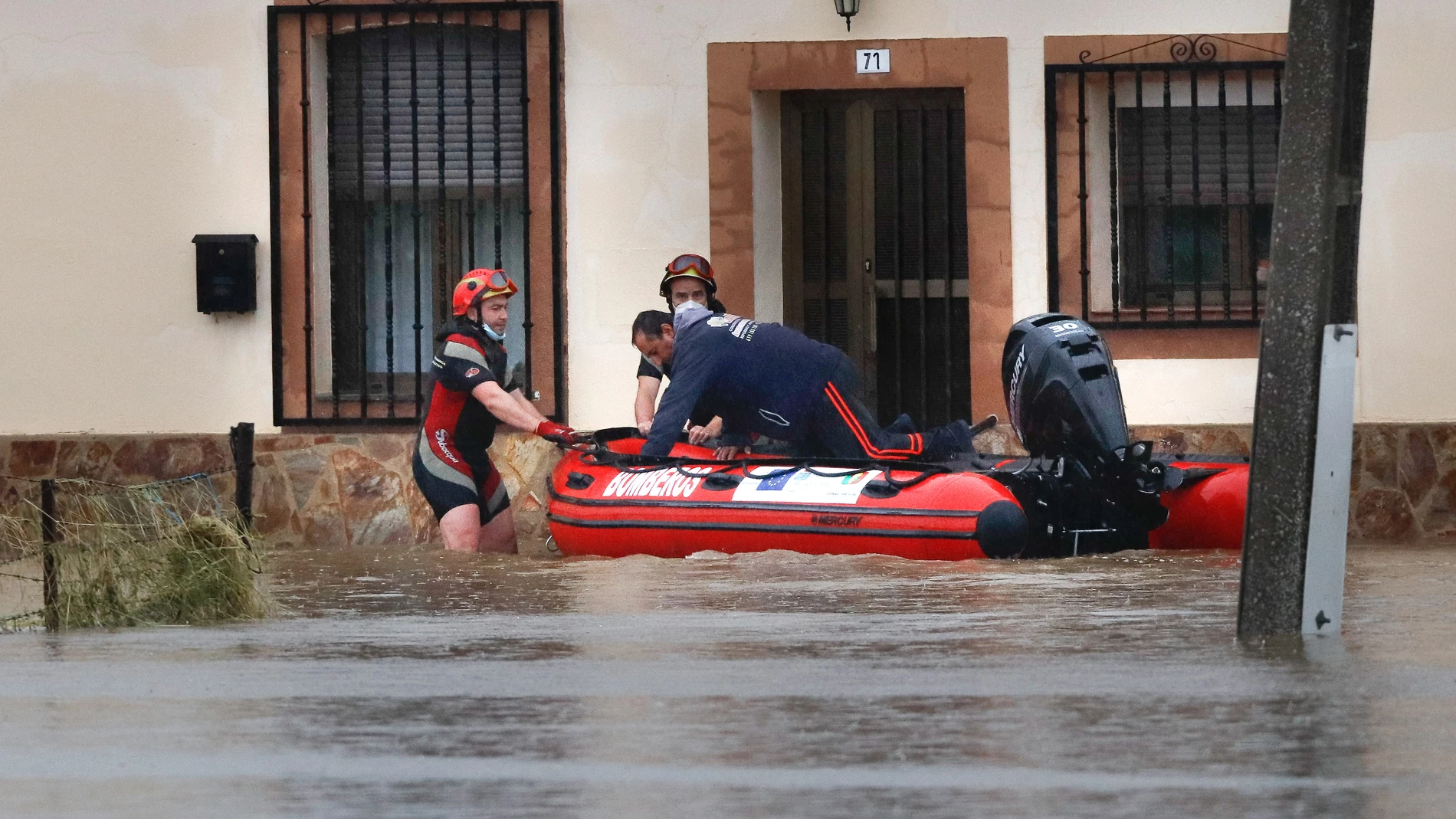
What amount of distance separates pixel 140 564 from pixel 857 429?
4.63 meters

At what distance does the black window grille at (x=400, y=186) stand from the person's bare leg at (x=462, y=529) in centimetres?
184

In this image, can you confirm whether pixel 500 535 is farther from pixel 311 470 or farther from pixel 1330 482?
pixel 1330 482

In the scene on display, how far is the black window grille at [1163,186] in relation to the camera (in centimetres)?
1309

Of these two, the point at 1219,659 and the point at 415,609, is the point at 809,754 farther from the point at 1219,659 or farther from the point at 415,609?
the point at 415,609

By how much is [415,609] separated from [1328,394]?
133 inches

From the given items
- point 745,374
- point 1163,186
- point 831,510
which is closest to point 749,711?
point 831,510

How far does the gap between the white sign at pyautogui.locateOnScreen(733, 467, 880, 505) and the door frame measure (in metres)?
2.31

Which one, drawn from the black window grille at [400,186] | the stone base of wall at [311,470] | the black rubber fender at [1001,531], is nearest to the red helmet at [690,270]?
the black window grille at [400,186]

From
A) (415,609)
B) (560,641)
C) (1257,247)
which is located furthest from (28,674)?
(1257,247)

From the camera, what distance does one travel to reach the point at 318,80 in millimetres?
13492

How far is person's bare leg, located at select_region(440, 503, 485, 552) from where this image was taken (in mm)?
11557

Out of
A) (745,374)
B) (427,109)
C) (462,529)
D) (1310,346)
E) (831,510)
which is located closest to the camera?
(1310,346)

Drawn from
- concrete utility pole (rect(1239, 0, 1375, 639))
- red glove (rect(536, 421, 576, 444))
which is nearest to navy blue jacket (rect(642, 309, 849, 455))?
red glove (rect(536, 421, 576, 444))

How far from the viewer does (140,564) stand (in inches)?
299
